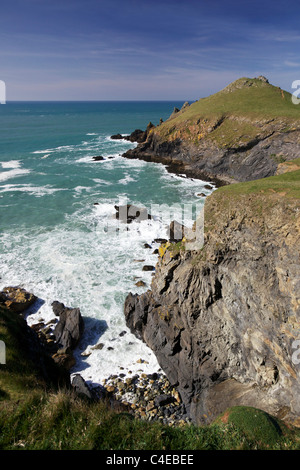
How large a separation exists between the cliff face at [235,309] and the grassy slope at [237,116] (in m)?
58.4

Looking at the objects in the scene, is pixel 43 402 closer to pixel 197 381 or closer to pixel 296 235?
pixel 197 381

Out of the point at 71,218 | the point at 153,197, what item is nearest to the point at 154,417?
the point at 71,218

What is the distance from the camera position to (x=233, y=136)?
74188mm

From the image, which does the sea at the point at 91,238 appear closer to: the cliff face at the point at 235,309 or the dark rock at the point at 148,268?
the dark rock at the point at 148,268

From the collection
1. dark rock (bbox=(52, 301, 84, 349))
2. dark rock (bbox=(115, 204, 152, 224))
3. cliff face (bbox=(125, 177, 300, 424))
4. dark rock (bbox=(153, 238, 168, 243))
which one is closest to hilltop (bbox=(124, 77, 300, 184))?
dark rock (bbox=(115, 204, 152, 224))

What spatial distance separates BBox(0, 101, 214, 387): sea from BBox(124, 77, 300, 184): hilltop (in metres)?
8.38

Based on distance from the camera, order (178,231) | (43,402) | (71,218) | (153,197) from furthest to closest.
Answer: (153,197) < (71,218) < (178,231) < (43,402)

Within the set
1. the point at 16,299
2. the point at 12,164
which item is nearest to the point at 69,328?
the point at 16,299

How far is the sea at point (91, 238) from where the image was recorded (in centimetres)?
2609

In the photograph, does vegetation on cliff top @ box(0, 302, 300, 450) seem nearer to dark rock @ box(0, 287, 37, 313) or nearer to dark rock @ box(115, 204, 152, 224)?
dark rock @ box(0, 287, 37, 313)

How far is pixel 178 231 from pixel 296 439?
103 feet

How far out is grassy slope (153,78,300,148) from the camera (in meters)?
71.3

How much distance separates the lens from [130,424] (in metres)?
9.27

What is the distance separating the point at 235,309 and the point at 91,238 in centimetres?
2781
